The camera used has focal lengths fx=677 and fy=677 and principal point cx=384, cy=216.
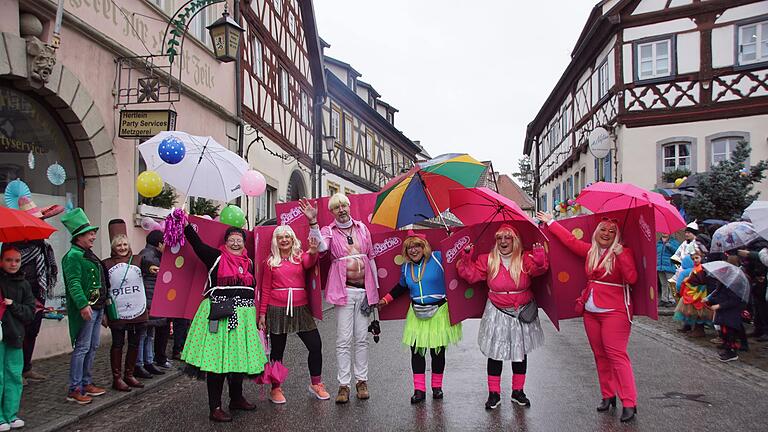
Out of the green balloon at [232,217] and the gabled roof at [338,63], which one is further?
the gabled roof at [338,63]

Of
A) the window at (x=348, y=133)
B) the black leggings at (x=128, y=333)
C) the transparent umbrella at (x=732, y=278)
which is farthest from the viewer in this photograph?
the window at (x=348, y=133)

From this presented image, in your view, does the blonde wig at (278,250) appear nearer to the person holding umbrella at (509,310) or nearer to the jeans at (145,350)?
→ the person holding umbrella at (509,310)

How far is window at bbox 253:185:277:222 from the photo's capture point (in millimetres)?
18641

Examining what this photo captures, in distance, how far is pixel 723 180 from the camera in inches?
560

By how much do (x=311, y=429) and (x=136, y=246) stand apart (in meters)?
7.01

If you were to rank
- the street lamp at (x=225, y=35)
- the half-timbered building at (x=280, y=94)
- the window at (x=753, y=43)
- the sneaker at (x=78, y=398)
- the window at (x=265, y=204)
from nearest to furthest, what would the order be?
the sneaker at (x=78, y=398)
the street lamp at (x=225, y=35)
the half-timbered building at (x=280, y=94)
the window at (x=265, y=204)
the window at (x=753, y=43)

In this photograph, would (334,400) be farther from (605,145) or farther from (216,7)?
(605,145)

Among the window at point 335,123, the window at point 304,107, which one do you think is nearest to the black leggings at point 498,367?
the window at point 304,107

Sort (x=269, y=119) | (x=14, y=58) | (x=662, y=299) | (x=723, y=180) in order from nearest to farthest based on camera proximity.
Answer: (x=14, y=58) < (x=723, y=180) < (x=662, y=299) < (x=269, y=119)

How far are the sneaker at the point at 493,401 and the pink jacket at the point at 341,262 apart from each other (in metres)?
1.42

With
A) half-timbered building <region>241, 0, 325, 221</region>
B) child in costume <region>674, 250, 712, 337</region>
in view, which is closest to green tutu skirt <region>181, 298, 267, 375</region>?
child in costume <region>674, 250, 712, 337</region>

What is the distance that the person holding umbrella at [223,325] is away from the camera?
575 cm

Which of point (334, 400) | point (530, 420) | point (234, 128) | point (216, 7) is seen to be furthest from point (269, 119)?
point (530, 420)

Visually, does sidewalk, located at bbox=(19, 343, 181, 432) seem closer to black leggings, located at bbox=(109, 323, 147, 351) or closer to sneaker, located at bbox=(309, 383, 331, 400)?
black leggings, located at bbox=(109, 323, 147, 351)
